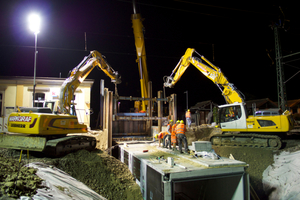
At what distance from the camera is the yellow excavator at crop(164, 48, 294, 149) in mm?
9344

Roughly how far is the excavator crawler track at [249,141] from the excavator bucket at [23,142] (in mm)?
8959

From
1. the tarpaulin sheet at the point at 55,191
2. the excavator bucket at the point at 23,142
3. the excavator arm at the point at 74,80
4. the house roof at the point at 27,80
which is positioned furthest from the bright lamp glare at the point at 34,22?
the tarpaulin sheet at the point at 55,191

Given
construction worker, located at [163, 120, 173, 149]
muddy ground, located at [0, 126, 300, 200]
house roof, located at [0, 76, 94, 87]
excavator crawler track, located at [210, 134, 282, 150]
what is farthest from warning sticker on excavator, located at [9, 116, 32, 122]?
house roof, located at [0, 76, 94, 87]

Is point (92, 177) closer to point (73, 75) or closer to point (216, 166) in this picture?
point (216, 166)

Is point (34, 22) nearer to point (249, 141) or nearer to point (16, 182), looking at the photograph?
point (16, 182)

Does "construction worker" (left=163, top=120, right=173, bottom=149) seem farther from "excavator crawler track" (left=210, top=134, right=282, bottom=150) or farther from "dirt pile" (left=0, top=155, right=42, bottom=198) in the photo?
"dirt pile" (left=0, top=155, right=42, bottom=198)

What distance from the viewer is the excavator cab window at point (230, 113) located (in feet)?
33.5

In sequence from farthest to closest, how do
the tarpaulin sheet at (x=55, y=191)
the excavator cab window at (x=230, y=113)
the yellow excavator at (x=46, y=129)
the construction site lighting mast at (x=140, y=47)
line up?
the construction site lighting mast at (x=140, y=47), the excavator cab window at (x=230, y=113), the yellow excavator at (x=46, y=129), the tarpaulin sheet at (x=55, y=191)

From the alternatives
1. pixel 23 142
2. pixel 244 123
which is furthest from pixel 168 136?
pixel 23 142

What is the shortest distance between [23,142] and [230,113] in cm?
1009

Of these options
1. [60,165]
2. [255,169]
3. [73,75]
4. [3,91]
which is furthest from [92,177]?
[3,91]

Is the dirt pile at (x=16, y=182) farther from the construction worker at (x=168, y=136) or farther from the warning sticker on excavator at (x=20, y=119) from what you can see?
the construction worker at (x=168, y=136)

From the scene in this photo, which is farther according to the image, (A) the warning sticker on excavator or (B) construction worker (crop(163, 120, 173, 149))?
(B) construction worker (crop(163, 120, 173, 149))

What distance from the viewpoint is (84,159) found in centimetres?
784
